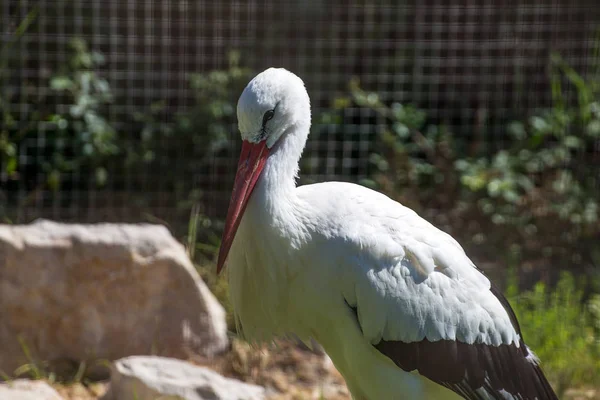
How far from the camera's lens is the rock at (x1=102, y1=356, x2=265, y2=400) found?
355 centimetres

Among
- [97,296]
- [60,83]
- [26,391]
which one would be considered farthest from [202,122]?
[26,391]

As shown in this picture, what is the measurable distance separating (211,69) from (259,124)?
11.9ft

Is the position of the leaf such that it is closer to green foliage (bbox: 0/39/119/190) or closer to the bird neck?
green foliage (bbox: 0/39/119/190)

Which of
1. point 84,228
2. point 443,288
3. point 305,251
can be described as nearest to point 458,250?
point 443,288

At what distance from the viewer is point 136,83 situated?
20.3 feet

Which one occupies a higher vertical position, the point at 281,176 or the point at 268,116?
the point at 268,116

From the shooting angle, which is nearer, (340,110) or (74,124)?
(74,124)

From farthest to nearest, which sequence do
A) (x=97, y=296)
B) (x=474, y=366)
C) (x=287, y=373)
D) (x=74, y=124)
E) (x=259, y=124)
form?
(x=74, y=124), (x=287, y=373), (x=97, y=296), (x=474, y=366), (x=259, y=124)

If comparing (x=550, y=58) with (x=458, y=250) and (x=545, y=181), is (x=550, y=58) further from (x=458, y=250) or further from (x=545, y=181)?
(x=458, y=250)

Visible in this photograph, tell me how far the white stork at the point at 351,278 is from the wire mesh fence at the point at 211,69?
2880mm

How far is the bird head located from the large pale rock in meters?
1.51

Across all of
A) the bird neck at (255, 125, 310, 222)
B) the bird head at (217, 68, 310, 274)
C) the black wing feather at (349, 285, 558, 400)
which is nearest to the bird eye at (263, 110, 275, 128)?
the bird head at (217, 68, 310, 274)

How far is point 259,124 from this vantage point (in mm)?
2807

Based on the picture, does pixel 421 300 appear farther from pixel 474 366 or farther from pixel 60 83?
pixel 60 83
